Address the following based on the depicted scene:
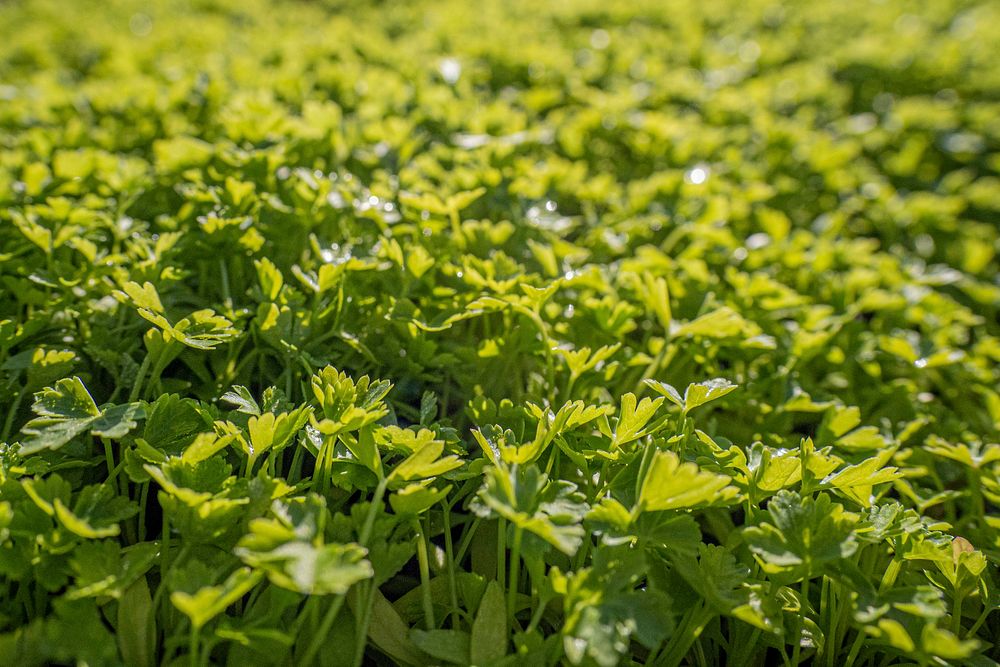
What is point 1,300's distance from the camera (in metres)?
1.45

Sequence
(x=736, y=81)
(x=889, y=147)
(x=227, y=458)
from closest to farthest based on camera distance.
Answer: (x=227, y=458), (x=889, y=147), (x=736, y=81)

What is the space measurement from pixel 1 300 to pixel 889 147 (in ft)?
9.92

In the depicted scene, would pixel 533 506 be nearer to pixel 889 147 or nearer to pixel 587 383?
pixel 587 383

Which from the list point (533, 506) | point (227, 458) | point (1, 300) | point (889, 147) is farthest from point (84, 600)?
point (889, 147)

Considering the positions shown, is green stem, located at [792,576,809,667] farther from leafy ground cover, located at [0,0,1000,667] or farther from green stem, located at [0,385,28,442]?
green stem, located at [0,385,28,442]

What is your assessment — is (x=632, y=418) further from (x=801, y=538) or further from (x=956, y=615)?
(x=956, y=615)

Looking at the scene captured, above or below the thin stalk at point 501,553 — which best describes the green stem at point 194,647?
above

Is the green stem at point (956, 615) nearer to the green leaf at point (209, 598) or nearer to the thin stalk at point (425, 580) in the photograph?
the thin stalk at point (425, 580)

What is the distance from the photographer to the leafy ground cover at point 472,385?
0.98 m

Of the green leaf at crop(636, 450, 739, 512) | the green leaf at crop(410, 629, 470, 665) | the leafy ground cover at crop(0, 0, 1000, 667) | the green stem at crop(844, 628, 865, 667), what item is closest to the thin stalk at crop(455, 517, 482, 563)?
the leafy ground cover at crop(0, 0, 1000, 667)

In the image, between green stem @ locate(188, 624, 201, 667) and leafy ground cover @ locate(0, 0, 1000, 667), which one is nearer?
green stem @ locate(188, 624, 201, 667)

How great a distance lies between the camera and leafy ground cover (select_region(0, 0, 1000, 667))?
3.22ft

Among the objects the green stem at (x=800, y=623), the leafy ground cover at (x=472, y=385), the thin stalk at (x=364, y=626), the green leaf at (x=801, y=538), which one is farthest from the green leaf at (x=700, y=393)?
the thin stalk at (x=364, y=626)

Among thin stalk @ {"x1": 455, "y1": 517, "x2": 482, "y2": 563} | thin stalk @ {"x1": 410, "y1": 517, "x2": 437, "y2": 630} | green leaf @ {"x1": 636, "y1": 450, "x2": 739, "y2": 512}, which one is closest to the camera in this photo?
green leaf @ {"x1": 636, "y1": 450, "x2": 739, "y2": 512}
